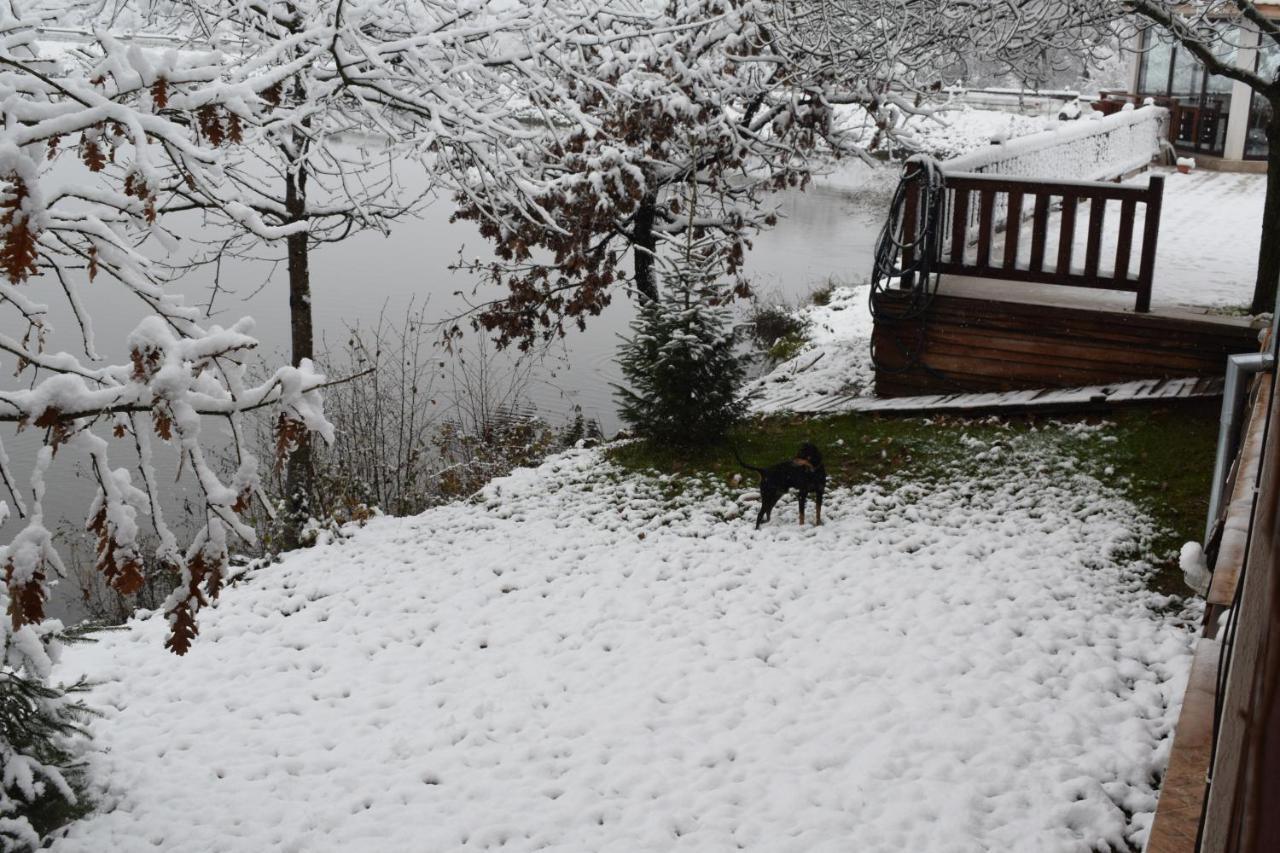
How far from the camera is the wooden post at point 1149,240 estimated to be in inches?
323

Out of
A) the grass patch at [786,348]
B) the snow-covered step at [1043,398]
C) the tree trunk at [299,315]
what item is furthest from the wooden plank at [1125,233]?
the tree trunk at [299,315]

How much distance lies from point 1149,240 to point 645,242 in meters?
7.03

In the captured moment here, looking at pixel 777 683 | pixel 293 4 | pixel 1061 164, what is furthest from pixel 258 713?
pixel 1061 164

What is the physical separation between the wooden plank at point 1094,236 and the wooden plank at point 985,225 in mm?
742

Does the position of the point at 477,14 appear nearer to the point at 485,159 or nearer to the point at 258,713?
the point at 485,159

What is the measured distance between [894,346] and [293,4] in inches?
210

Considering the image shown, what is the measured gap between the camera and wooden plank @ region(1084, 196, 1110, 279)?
8500 millimetres

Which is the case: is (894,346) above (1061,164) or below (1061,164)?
below

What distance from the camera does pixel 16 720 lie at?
14.4 feet

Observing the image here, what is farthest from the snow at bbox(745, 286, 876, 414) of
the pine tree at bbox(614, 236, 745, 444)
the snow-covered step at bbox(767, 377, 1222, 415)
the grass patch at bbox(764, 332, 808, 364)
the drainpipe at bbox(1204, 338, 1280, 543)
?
the drainpipe at bbox(1204, 338, 1280, 543)

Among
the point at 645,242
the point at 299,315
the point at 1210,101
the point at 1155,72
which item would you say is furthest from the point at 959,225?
the point at 1155,72

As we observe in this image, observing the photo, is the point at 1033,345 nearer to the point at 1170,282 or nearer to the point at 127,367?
the point at 1170,282

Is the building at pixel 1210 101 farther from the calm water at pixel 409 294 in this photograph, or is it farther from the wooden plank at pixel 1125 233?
the wooden plank at pixel 1125 233

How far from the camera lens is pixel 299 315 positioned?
406 inches
